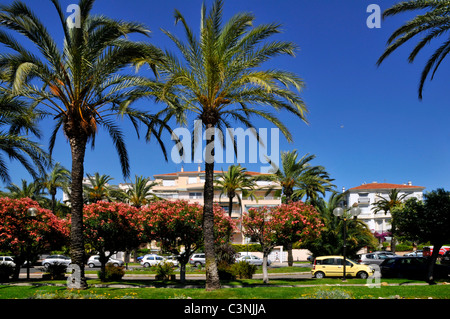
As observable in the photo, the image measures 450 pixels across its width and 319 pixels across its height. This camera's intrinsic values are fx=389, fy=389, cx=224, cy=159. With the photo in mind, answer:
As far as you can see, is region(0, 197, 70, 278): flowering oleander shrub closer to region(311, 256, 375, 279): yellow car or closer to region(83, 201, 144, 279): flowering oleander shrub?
region(83, 201, 144, 279): flowering oleander shrub

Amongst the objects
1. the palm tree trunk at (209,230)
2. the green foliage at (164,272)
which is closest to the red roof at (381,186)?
the green foliage at (164,272)

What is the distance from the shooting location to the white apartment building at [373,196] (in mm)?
80562

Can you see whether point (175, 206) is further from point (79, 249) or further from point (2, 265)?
point (2, 265)

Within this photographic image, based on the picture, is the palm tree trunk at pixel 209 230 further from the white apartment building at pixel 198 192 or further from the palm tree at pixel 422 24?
the white apartment building at pixel 198 192

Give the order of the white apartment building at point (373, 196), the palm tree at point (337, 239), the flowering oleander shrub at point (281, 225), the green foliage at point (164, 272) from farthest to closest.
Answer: the white apartment building at point (373, 196)
the palm tree at point (337, 239)
the green foliage at point (164, 272)
the flowering oleander shrub at point (281, 225)

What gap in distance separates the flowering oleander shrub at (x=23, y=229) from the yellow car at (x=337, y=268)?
17254 millimetres

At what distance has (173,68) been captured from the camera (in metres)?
15.5

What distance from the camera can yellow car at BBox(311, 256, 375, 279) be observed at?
25.9 metres

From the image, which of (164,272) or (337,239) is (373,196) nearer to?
(337,239)

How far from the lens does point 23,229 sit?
72.8ft

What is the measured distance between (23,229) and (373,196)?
75.9 m

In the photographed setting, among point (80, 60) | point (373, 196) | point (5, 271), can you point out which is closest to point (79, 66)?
point (80, 60)

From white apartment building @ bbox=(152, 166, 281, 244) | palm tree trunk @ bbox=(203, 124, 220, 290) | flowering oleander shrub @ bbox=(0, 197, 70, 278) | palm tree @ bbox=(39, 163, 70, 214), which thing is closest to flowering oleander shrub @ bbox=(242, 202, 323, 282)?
palm tree trunk @ bbox=(203, 124, 220, 290)
